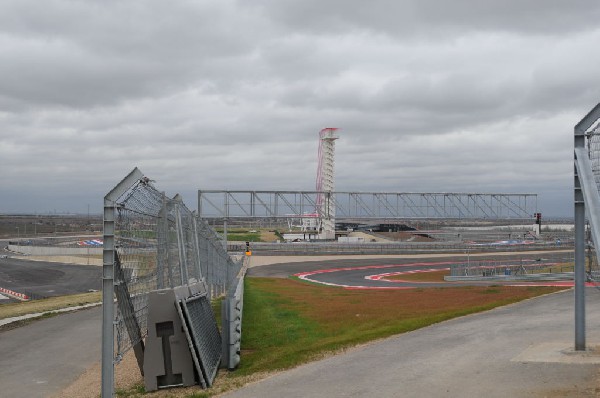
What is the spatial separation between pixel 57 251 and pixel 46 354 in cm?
8342

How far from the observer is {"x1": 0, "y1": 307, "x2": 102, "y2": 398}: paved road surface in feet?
43.3

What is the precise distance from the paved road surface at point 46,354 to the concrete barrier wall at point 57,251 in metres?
70.6

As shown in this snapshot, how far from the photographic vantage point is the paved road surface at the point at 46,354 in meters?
13.2

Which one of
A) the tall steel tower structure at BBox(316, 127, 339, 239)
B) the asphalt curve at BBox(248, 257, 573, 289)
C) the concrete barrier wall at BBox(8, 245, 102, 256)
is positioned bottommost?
the concrete barrier wall at BBox(8, 245, 102, 256)

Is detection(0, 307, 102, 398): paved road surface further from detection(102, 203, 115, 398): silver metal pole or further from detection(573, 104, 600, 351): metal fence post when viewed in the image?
detection(573, 104, 600, 351): metal fence post

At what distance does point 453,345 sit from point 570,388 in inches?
151

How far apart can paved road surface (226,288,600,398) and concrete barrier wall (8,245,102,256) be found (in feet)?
277

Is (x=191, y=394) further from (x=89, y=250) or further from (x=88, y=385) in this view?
(x=89, y=250)

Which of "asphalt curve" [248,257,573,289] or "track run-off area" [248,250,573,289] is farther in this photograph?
"asphalt curve" [248,257,573,289]

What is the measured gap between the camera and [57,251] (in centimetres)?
9469

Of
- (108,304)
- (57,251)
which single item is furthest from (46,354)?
(57,251)

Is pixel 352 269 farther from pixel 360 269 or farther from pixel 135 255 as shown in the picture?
pixel 135 255

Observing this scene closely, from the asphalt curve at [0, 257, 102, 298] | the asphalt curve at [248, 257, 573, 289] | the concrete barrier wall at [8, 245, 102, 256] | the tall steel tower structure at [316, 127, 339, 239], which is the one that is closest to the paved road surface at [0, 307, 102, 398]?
the asphalt curve at [248, 257, 573, 289]

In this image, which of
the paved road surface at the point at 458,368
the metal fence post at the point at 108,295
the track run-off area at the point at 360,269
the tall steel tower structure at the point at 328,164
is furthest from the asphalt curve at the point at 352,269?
the tall steel tower structure at the point at 328,164
